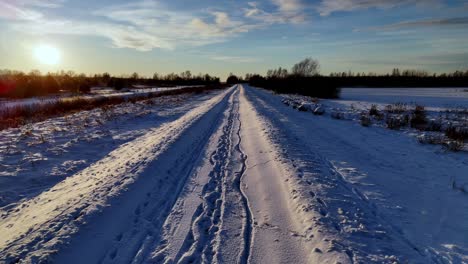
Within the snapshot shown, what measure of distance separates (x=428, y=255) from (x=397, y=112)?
1740 cm

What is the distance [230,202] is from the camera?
5.21m

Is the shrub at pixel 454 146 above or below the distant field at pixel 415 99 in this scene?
below

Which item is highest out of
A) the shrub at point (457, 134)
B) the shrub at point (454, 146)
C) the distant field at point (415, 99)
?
the distant field at point (415, 99)

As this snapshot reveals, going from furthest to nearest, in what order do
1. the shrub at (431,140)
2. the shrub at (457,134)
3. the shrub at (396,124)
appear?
the shrub at (396,124) < the shrub at (457,134) < the shrub at (431,140)

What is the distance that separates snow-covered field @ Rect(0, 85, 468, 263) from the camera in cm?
375

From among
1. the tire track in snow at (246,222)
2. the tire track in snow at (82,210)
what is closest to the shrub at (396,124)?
the tire track in snow at (246,222)

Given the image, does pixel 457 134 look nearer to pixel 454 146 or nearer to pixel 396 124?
pixel 454 146

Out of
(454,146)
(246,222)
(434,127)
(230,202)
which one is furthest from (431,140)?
(246,222)

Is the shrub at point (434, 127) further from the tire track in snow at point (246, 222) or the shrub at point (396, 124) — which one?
the tire track in snow at point (246, 222)

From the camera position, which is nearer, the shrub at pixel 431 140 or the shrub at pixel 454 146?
the shrub at pixel 454 146

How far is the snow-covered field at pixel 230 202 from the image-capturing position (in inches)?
148

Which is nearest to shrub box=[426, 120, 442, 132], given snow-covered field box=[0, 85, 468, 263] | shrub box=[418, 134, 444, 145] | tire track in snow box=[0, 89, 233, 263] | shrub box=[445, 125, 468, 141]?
shrub box=[445, 125, 468, 141]

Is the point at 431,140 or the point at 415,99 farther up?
the point at 415,99

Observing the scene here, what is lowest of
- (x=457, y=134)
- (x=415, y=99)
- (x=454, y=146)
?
(x=454, y=146)
